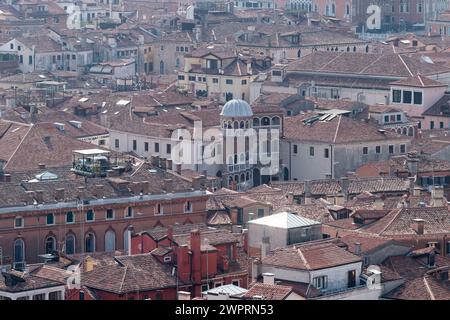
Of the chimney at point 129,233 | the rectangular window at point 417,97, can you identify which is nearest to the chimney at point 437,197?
the chimney at point 129,233

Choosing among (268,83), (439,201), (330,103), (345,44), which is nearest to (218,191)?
(439,201)

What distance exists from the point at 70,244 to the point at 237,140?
47.8 feet

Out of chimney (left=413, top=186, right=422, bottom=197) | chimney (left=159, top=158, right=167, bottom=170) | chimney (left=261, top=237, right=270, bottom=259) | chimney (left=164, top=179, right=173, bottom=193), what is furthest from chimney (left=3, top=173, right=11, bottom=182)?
chimney (left=413, top=186, right=422, bottom=197)

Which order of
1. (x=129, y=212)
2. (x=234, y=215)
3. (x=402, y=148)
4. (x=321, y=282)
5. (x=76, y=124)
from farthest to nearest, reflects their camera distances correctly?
(x=76, y=124), (x=402, y=148), (x=234, y=215), (x=129, y=212), (x=321, y=282)

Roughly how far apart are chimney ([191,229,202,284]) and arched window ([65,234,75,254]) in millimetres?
4654

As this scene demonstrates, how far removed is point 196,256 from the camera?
2817 cm

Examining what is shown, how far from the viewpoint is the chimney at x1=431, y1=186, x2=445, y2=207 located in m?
35.8

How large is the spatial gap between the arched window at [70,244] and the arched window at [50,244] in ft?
0.83

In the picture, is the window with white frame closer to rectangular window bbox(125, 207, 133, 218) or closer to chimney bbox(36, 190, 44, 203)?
rectangular window bbox(125, 207, 133, 218)

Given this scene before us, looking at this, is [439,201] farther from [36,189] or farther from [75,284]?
[75,284]

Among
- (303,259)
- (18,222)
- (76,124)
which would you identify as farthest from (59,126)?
(303,259)

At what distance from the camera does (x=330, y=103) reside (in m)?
54.1

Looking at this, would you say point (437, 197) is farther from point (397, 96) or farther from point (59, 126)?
point (397, 96)

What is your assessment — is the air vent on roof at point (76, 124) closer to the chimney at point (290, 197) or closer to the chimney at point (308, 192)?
the chimney at point (308, 192)
